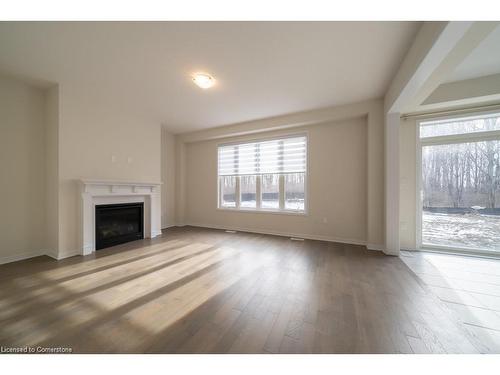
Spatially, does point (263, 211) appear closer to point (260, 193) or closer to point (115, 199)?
point (260, 193)

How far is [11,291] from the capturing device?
2.09m

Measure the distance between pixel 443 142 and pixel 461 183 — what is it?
2.63 feet

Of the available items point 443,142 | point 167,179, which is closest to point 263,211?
point 167,179

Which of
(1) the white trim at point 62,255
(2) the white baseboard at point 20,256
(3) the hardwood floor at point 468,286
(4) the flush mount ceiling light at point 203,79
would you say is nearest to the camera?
(3) the hardwood floor at point 468,286

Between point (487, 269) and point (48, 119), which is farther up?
point (48, 119)

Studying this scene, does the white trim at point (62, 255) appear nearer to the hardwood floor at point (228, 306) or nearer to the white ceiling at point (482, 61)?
the hardwood floor at point (228, 306)

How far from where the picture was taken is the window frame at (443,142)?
3.22 m

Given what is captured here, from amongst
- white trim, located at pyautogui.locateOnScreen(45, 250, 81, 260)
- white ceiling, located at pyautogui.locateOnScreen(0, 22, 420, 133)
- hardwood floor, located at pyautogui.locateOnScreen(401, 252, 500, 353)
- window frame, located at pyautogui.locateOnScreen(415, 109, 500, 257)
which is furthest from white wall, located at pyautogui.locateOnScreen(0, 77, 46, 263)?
window frame, located at pyautogui.locateOnScreen(415, 109, 500, 257)

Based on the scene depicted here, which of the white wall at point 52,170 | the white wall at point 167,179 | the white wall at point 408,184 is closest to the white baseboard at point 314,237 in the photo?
the white wall at point 408,184

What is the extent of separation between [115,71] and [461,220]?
624 centimetres

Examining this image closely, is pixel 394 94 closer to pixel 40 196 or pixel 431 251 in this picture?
pixel 431 251

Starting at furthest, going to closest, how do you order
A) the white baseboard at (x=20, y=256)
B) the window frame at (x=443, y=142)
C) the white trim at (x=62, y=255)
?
the window frame at (x=443, y=142)
the white trim at (x=62, y=255)
the white baseboard at (x=20, y=256)

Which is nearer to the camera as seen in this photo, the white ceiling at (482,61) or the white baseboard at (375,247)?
the white ceiling at (482,61)

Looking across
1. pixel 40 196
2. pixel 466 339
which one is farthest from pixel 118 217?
pixel 466 339
